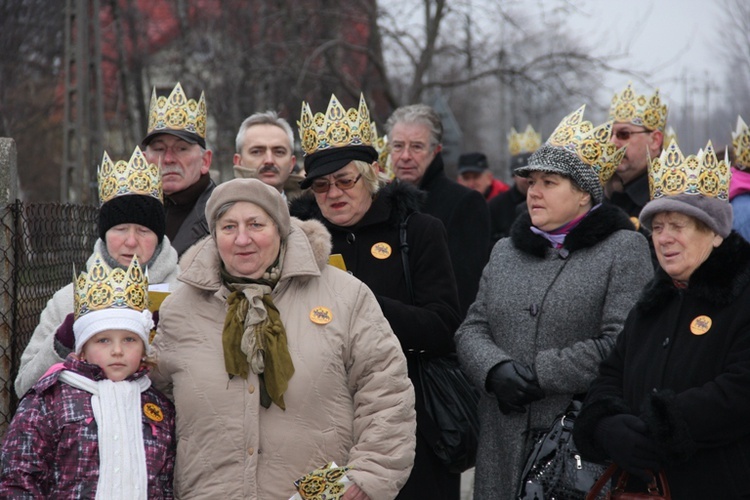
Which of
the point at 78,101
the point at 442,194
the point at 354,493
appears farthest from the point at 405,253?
the point at 78,101

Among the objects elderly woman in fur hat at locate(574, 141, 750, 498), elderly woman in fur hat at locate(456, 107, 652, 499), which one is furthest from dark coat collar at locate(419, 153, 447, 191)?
elderly woman in fur hat at locate(574, 141, 750, 498)

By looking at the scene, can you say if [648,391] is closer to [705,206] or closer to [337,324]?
[705,206]

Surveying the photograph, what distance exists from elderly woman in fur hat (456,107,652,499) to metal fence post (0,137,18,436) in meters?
2.24

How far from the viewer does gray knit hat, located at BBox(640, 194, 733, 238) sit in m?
3.96

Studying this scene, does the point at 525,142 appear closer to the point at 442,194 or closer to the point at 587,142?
the point at 442,194

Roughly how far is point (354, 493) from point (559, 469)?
0.87 metres

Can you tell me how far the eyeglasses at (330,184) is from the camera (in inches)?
191

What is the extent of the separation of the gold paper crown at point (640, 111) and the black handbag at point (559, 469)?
303 centimetres

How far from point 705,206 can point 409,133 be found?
3040 mm

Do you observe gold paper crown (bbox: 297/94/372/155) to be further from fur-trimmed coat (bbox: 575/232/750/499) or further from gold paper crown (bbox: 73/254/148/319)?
fur-trimmed coat (bbox: 575/232/750/499)

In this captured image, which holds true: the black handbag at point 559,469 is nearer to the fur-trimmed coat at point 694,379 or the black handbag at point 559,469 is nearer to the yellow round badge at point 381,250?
the fur-trimmed coat at point 694,379

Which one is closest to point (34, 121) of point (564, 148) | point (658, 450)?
point (564, 148)

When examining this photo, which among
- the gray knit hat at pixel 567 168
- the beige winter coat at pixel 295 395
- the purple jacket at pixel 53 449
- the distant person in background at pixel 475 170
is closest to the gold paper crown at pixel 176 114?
the beige winter coat at pixel 295 395

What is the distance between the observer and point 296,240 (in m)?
4.05
